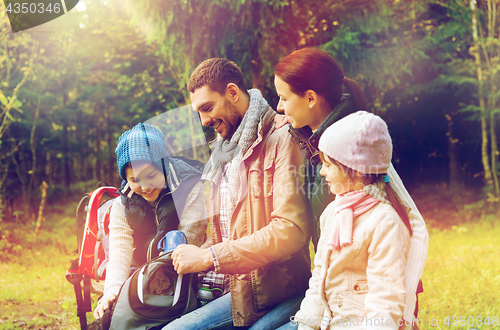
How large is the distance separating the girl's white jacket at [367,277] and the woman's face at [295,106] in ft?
1.57

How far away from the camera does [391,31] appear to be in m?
7.37

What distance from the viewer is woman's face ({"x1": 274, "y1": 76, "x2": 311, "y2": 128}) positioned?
6.30ft

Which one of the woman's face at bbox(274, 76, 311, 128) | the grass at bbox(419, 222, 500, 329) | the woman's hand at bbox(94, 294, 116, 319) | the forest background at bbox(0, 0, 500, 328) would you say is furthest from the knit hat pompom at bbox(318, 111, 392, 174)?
the forest background at bbox(0, 0, 500, 328)

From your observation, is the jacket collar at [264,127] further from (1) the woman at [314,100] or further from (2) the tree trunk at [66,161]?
(2) the tree trunk at [66,161]

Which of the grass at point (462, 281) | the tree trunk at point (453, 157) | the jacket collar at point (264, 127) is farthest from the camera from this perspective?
the tree trunk at point (453, 157)

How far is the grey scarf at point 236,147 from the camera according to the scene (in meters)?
2.04

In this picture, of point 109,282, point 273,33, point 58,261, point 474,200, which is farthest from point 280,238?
point 474,200

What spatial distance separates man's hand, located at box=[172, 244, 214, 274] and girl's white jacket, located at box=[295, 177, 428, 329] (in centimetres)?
49

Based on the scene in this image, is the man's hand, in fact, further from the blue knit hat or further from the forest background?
the forest background

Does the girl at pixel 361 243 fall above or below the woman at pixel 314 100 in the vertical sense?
below

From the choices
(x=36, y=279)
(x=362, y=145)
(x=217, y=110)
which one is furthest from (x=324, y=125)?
(x=36, y=279)

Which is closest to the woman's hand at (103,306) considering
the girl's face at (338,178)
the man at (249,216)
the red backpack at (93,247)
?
the man at (249,216)

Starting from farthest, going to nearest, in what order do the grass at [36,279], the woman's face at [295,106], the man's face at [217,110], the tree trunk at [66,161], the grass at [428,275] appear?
1. the tree trunk at [66,161]
2. the grass at [36,279]
3. the grass at [428,275]
4. the man's face at [217,110]
5. the woman's face at [295,106]

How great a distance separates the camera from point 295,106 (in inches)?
76.0
